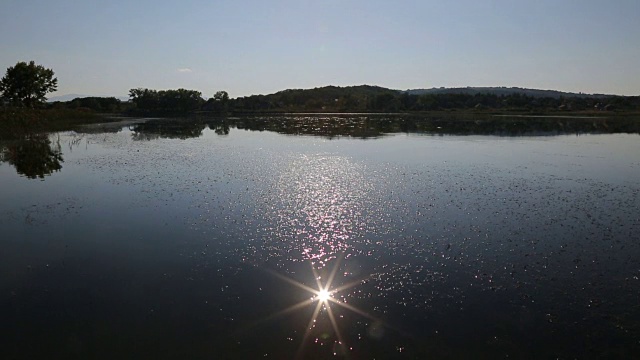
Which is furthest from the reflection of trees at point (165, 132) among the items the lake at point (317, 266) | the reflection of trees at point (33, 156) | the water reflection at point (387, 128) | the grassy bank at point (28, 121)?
the lake at point (317, 266)

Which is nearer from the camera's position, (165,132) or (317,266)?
(317,266)

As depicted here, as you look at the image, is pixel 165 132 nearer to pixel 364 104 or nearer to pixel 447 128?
Answer: pixel 447 128

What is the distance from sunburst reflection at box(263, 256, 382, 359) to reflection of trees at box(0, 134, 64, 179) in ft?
62.7

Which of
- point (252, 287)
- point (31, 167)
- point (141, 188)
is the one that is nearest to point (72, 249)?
point (252, 287)

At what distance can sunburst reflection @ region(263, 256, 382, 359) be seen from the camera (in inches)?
306

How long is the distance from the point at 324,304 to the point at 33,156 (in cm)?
2880

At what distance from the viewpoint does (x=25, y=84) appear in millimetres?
67688

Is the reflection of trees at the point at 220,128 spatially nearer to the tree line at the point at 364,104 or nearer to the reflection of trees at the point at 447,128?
the reflection of trees at the point at 447,128

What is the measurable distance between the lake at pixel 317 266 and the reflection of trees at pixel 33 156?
40.9 inches

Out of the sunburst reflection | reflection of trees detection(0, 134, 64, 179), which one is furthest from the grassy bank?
the sunburst reflection

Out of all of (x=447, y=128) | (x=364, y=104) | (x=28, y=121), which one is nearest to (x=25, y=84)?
(x=28, y=121)

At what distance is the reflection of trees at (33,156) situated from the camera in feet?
80.3

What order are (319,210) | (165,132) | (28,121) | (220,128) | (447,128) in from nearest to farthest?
(319,210) → (28,121) → (165,132) → (447,128) → (220,128)

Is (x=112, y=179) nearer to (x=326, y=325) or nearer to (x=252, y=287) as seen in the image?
(x=252, y=287)
